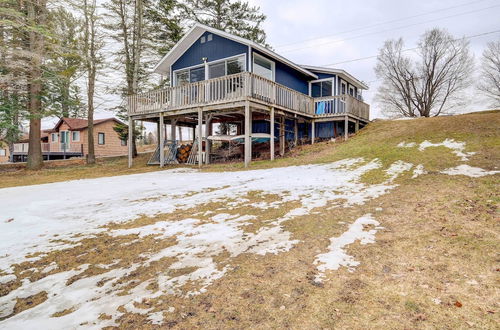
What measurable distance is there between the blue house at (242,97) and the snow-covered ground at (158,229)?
16.2 ft

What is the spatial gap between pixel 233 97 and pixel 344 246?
31.5 feet

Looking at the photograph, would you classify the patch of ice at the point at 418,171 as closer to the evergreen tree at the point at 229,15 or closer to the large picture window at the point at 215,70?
the large picture window at the point at 215,70

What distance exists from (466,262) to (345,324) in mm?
1625

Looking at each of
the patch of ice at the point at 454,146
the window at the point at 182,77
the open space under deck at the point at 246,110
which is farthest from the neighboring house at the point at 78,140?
the patch of ice at the point at 454,146

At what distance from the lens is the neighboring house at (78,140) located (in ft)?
93.4

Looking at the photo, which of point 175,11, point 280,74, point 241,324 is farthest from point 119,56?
point 241,324

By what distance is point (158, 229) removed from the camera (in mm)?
4387

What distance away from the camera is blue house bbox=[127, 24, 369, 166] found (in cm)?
1245

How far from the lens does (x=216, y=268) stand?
299 centimetres

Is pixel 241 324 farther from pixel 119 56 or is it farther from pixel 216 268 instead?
pixel 119 56

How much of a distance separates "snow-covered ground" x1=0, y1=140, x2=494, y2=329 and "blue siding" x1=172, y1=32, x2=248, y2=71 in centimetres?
883

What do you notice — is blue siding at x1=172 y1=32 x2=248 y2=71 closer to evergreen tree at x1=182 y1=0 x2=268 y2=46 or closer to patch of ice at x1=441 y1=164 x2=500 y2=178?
evergreen tree at x1=182 y1=0 x2=268 y2=46

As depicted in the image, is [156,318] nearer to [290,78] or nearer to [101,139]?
[290,78]

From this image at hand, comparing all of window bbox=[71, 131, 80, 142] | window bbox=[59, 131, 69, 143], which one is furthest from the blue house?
window bbox=[59, 131, 69, 143]
